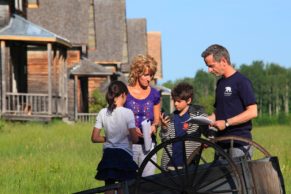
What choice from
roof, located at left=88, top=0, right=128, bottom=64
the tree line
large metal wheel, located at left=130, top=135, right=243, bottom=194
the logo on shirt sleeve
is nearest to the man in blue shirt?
the logo on shirt sleeve

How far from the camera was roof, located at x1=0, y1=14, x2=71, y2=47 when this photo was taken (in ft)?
87.1

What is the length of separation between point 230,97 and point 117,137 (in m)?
1.04

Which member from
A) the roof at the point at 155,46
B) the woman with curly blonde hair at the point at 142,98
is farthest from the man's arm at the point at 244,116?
the roof at the point at 155,46

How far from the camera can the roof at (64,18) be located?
37531mm

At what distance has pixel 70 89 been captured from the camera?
3725 centimetres

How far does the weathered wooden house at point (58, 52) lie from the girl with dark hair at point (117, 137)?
62.9 feet

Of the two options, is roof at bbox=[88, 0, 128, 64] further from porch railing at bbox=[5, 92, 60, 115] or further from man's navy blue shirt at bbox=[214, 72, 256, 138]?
man's navy blue shirt at bbox=[214, 72, 256, 138]

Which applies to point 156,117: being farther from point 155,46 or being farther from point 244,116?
point 155,46

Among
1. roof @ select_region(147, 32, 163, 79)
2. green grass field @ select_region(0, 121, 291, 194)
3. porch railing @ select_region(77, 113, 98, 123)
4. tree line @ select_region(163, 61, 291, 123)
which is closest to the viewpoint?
green grass field @ select_region(0, 121, 291, 194)

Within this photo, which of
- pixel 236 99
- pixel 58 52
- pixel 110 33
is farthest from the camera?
pixel 110 33

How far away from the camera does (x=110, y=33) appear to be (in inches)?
1877

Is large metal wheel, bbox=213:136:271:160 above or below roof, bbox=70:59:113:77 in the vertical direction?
below

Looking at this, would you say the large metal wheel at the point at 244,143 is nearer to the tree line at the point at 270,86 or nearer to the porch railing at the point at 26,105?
the porch railing at the point at 26,105

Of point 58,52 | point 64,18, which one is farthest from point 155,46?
point 58,52
